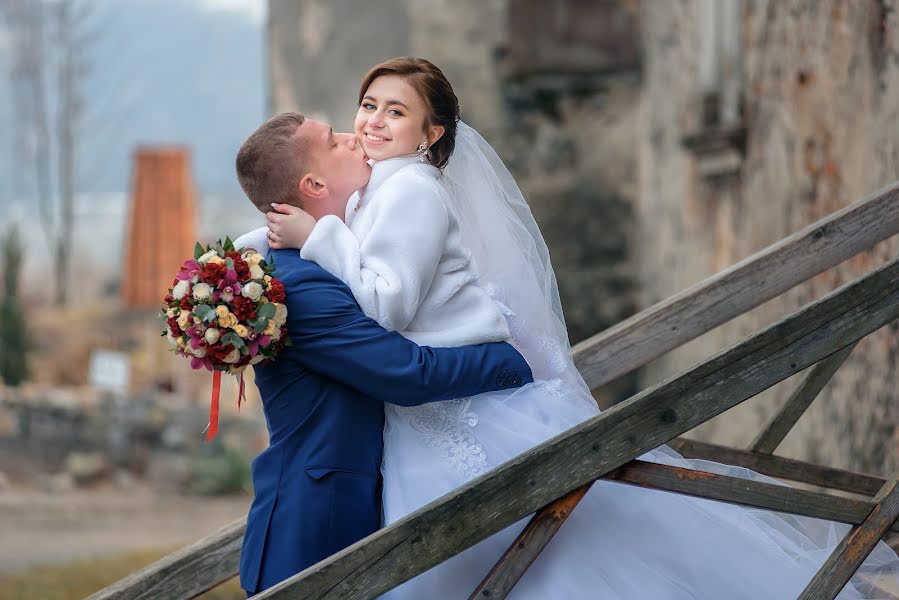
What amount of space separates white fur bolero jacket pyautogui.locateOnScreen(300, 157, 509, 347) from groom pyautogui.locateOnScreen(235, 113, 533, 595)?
0.12ft

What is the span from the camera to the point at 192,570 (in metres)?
2.71

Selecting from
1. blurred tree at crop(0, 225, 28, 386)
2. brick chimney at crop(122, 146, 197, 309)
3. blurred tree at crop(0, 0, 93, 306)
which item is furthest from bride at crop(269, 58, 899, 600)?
blurred tree at crop(0, 0, 93, 306)

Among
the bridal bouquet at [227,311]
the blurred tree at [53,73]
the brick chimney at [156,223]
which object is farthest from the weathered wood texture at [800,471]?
the blurred tree at [53,73]

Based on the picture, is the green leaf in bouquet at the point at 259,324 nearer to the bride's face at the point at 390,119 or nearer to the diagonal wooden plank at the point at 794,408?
the bride's face at the point at 390,119

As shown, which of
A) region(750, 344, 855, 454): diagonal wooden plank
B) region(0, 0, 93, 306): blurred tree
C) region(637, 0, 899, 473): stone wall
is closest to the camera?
region(750, 344, 855, 454): diagonal wooden plank

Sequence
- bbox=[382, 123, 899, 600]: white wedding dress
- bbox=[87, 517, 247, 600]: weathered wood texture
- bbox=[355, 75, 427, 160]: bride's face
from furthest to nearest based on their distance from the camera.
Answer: bbox=[87, 517, 247, 600]: weathered wood texture → bbox=[355, 75, 427, 160]: bride's face → bbox=[382, 123, 899, 600]: white wedding dress

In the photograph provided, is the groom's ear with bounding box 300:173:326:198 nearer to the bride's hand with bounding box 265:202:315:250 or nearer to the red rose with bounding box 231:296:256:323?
the bride's hand with bounding box 265:202:315:250

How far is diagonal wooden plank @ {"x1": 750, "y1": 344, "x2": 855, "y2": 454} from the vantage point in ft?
9.49

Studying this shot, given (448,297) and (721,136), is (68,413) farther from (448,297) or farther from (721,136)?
(448,297)

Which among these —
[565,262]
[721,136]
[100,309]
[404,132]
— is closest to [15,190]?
[100,309]

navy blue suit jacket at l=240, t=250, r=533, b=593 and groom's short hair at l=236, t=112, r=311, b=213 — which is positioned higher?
groom's short hair at l=236, t=112, r=311, b=213

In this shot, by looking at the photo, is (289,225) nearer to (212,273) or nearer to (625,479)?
(212,273)

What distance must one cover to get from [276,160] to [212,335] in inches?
15.4

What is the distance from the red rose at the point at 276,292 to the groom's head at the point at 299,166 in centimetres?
21
